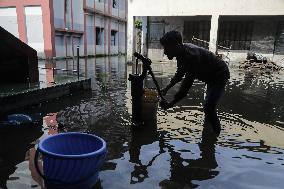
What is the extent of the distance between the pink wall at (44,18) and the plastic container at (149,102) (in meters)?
18.5

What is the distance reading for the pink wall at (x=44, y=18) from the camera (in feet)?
69.1

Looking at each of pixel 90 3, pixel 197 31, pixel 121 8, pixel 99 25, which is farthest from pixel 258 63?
pixel 121 8

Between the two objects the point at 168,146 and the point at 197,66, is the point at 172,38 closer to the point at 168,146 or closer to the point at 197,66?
the point at 197,66

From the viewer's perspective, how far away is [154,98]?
5.18 meters

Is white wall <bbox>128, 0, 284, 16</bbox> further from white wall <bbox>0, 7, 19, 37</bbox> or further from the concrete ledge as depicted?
the concrete ledge

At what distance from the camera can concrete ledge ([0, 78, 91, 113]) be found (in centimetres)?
596

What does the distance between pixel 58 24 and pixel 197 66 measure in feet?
68.8

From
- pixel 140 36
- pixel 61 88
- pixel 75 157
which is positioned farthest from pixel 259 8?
pixel 75 157

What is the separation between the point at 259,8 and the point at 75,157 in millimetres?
18993

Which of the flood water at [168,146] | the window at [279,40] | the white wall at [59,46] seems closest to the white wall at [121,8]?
the white wall at [59,46]

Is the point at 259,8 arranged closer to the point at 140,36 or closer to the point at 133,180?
the point at 140,36

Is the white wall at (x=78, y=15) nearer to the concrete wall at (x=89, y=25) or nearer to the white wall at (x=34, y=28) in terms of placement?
the concrete wall at (x=89, y=25)

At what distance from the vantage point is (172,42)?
3.72 metres

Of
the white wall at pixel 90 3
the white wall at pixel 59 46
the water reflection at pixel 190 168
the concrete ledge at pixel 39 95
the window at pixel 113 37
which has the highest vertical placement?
the white wall at pixel 90 3
